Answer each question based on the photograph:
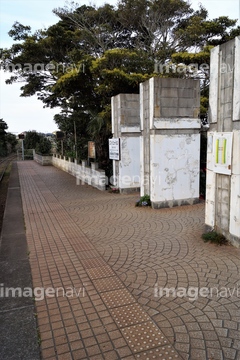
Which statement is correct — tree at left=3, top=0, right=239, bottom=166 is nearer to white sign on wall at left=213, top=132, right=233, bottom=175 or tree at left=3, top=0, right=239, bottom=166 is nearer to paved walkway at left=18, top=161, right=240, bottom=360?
white sign on wall at left=213, top=132, right=233, bottom=175

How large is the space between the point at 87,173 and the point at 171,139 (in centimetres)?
679

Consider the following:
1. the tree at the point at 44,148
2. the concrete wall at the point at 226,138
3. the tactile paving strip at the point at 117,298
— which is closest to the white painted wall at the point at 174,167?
the concrete wall at the point at 226,138

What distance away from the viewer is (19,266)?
475 centimetres

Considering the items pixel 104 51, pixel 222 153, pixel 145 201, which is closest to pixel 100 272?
pixel 222 153

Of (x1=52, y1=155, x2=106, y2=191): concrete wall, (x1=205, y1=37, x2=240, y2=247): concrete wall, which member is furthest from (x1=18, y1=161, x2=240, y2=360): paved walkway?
(x1=52, y1=155, x2=106, y2=191): concrete wall

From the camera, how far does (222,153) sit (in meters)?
5.28

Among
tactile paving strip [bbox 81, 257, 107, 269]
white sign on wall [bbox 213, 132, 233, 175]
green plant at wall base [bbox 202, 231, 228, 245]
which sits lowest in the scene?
tactile paving strip [bbox 81, 257, 107, 269]

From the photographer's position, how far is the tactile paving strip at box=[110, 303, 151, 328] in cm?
319

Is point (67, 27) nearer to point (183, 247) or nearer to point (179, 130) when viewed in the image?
point (179, 130)

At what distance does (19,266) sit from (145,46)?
16948 mm

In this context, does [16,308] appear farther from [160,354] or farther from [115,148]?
[115,148]

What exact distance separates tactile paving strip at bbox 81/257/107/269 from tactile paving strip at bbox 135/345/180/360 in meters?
2.07

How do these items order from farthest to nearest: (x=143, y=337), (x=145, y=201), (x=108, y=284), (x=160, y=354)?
(x=145, y=201), (x=108, y=284), (x=143, y=337), (x=160, y=354)

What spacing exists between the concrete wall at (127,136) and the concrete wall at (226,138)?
17.6 ft
